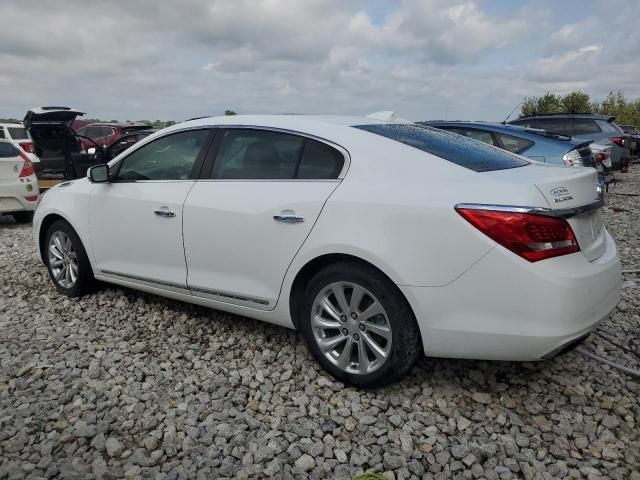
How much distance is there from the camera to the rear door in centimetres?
305

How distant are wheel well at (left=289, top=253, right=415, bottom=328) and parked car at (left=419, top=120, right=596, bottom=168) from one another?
464 cm

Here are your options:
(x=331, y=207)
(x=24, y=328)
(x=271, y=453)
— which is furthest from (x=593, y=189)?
(x=24, y=328)

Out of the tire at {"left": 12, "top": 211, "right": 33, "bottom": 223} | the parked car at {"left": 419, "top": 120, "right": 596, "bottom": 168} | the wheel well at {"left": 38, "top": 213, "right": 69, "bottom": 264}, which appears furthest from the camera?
the tire at {"left": 12, "top": 211, "right": 33, "bottom": 223}

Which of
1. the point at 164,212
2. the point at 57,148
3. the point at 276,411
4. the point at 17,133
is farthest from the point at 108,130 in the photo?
the point at 276,411

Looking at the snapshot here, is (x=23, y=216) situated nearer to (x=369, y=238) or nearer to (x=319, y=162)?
(x=319, y=162)

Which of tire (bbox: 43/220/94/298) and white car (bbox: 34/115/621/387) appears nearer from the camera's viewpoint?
white car (bbox: 34/115/621/387)

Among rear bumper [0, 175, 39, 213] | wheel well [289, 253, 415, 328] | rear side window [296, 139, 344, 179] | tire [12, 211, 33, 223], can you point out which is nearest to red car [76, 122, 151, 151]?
tire [12, 211, 33, 223]

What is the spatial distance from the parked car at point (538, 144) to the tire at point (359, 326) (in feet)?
15.4

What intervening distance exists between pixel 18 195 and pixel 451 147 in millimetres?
7681

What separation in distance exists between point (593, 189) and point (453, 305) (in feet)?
3.49

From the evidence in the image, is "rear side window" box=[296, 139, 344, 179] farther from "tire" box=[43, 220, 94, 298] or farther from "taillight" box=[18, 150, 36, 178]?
"taillight" box=[18, 150, 36, 178]

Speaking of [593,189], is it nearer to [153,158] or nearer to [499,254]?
[499,254]

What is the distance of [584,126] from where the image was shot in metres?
11.7

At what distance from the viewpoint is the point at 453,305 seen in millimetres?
2582
